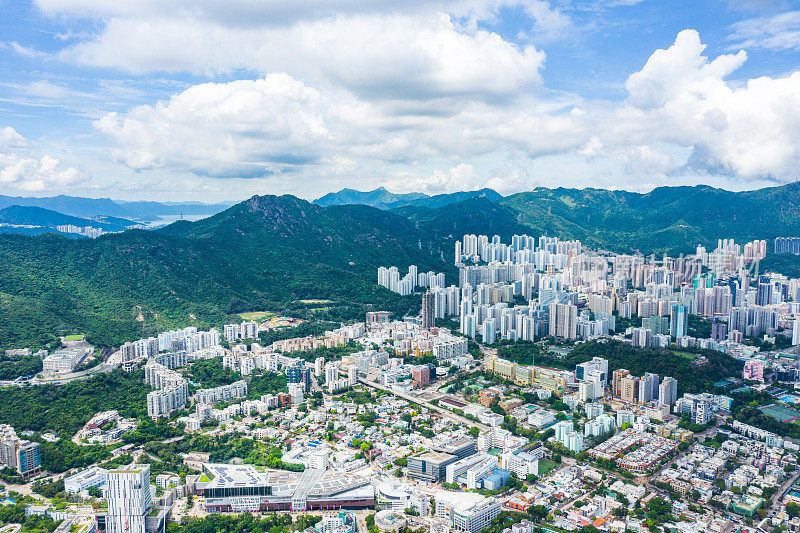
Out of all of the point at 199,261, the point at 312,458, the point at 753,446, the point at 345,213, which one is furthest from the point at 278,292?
the point at 753,446

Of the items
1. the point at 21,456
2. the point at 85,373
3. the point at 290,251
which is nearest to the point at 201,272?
the point at 290,251

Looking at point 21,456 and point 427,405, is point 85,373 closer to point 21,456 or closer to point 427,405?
point 21,456

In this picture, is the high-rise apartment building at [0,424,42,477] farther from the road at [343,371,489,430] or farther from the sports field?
the sports field

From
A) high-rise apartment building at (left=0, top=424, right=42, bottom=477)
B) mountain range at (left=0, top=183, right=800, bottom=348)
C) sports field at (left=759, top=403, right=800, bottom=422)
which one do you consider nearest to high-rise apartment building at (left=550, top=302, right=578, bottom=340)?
mountain range at (left=0, top=183, right=800, bottom=348)

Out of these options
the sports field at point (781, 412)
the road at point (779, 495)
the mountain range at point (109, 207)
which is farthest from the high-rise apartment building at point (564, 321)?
the mountain range at point (109, 207)

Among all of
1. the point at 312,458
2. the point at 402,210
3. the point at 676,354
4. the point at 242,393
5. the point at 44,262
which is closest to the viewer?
the point at 312,458

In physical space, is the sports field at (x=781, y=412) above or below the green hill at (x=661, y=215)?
below

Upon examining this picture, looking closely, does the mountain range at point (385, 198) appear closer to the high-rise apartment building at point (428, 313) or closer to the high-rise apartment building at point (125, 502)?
the high-rise apartment building at point (428, 313)

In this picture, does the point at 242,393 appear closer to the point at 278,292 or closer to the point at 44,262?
the point at 278,292
